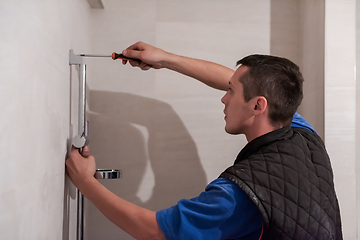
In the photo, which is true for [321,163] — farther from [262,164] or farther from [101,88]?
[101,88]

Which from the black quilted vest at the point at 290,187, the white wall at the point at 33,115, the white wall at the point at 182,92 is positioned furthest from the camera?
the white wall at the point at 182,92

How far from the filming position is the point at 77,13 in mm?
1190

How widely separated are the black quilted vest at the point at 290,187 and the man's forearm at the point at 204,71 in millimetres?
411

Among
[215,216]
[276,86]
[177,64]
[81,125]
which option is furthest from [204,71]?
[215,216]

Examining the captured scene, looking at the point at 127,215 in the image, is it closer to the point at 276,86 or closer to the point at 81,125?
the point at 81,125

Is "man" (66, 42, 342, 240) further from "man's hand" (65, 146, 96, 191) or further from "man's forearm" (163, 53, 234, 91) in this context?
"man's forearm" (163, 53, 234, 91)

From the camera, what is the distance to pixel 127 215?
2.76 feet

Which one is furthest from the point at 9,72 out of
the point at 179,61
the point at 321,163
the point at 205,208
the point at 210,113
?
the point at 210,113

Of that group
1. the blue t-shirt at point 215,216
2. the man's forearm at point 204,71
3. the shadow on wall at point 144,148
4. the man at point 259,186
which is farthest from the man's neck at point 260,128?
the shadow on wall at point 144,148

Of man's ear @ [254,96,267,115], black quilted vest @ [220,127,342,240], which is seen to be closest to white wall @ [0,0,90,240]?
black quilted vest @ [220,127,342,240]

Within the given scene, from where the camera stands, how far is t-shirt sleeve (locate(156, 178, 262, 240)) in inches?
30.0

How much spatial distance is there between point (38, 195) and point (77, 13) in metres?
0.73

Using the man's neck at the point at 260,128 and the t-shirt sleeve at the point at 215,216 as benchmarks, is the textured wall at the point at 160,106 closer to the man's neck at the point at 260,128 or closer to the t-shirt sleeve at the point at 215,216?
the man's neck at the point at 260,128

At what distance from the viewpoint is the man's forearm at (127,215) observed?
0.81 meters
